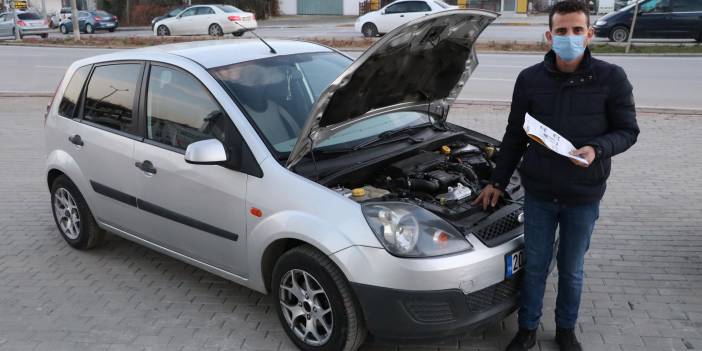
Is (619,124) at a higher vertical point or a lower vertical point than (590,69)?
lower

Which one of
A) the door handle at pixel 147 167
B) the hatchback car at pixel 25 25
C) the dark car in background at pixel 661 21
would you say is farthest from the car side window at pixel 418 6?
the door handle at pixel 147 167

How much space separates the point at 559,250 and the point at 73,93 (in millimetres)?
3795

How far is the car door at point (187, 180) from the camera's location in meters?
3.67

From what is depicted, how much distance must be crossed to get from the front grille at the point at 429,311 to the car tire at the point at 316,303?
0.30 metres

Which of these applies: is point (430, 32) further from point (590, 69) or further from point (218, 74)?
point (218, 74)

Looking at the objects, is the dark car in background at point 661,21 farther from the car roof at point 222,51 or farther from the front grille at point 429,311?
the front grille at point 429,311

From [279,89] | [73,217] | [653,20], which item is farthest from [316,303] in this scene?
[653,20]

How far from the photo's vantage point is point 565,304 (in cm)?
342

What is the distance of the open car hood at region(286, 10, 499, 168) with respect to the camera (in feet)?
11.1

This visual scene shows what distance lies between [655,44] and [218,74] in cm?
1934

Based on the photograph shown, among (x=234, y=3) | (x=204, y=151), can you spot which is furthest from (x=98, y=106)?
(x=234, y=3)

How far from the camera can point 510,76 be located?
14352 millimetres

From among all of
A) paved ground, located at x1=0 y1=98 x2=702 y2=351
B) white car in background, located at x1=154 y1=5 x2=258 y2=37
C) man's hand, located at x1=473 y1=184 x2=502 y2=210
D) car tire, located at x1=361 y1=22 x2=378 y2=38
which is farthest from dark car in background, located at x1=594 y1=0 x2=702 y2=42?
man's hand, located at x1=473 y1=184 x2=502 y2=210

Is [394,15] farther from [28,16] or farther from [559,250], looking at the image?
[559,250]
